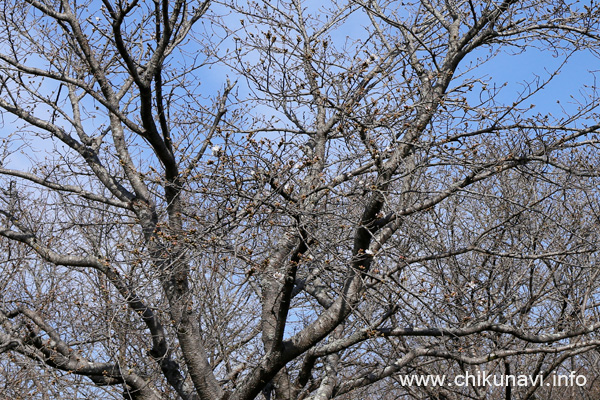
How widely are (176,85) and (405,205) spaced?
3.25 meters

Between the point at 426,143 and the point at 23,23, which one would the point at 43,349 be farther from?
the point at 426,143

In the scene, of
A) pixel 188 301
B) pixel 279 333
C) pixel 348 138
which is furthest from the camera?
pixel 188 301

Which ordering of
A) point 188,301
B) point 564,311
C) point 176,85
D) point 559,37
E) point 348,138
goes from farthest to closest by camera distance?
point 564,311, point 176,85, point 188,301, point 559,37, point 348,138

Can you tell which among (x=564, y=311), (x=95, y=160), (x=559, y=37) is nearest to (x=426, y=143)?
(x=559, y=37)

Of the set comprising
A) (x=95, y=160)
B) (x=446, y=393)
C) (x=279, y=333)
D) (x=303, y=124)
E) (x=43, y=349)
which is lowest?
(x=446, y=393)

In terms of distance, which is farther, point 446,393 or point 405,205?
point 446,393

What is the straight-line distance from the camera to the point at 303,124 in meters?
7.30

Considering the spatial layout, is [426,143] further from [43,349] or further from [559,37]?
[43,349]

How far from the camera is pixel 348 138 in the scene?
506cm

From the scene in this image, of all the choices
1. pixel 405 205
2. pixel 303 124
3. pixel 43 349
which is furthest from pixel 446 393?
pixel 43 349

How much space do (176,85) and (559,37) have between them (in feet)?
14.5

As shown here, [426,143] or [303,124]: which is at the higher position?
[303,124]

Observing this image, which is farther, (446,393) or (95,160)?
(446,393)

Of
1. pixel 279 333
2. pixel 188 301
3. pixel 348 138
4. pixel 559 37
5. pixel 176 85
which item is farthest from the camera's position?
pixel 176 85
